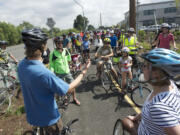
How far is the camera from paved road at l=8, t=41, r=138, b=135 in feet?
11.1

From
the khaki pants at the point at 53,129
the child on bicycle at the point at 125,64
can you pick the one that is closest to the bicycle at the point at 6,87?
the khaki pants at the point at 53,129

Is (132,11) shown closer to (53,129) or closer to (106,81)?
(106,81)

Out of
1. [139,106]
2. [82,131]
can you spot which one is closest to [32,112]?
[82,131]

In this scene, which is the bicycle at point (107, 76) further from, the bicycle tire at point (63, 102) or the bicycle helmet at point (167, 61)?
the bicycle helmet at point (167, 61)

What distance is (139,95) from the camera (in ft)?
14.1

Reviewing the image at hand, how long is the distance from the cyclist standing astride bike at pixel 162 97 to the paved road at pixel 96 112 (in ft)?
6.86

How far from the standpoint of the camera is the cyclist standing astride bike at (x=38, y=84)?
148cm

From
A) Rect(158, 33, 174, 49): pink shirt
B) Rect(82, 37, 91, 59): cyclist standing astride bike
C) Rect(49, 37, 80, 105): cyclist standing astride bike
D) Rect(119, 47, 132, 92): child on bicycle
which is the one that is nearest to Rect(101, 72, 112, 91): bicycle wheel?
Rect(119, 47, 132, 92): child on bicycle

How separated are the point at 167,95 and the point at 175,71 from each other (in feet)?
0.86

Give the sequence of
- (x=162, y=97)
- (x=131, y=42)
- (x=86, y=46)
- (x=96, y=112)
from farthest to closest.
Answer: (x=86, y=46) < (x=131, y=42) < (x=96, y=112) < (x=162, y=97)

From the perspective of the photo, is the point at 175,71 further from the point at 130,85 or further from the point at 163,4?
the point at 163,4

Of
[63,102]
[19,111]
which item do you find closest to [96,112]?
[63,102]

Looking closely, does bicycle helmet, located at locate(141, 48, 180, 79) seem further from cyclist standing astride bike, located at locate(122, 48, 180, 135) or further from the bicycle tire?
the bicycle tire

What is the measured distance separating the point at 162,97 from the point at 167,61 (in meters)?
0.38
